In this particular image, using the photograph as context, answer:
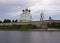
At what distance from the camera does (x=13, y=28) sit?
8681 centimetres

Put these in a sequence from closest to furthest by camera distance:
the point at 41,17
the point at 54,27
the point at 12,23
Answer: the point at 54,27, the point at 12,23, the point at 41,17

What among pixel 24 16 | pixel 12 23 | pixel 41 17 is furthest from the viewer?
pixel 24 16

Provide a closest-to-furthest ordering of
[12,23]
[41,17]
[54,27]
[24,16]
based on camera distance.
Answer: [54,27] → [12,23] → [41,17] → [24,16]

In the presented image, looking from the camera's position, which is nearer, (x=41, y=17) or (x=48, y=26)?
(x=48, y=26)

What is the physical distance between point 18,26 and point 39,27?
22.4 feet

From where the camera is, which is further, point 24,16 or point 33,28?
point 24,16

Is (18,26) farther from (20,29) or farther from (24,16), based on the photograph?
(24,16)

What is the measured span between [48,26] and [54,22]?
3.32 metres

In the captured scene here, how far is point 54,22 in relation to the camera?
84938 mm

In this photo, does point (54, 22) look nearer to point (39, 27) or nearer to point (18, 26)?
point (39, 27)

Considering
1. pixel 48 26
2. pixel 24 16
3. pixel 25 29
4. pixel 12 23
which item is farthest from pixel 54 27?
pixel 24 16

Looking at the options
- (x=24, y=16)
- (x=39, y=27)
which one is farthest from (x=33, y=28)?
(x=24, y=16)

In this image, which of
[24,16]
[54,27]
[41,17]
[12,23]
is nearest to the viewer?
[54,27]

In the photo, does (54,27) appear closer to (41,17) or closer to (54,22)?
(54,22)
